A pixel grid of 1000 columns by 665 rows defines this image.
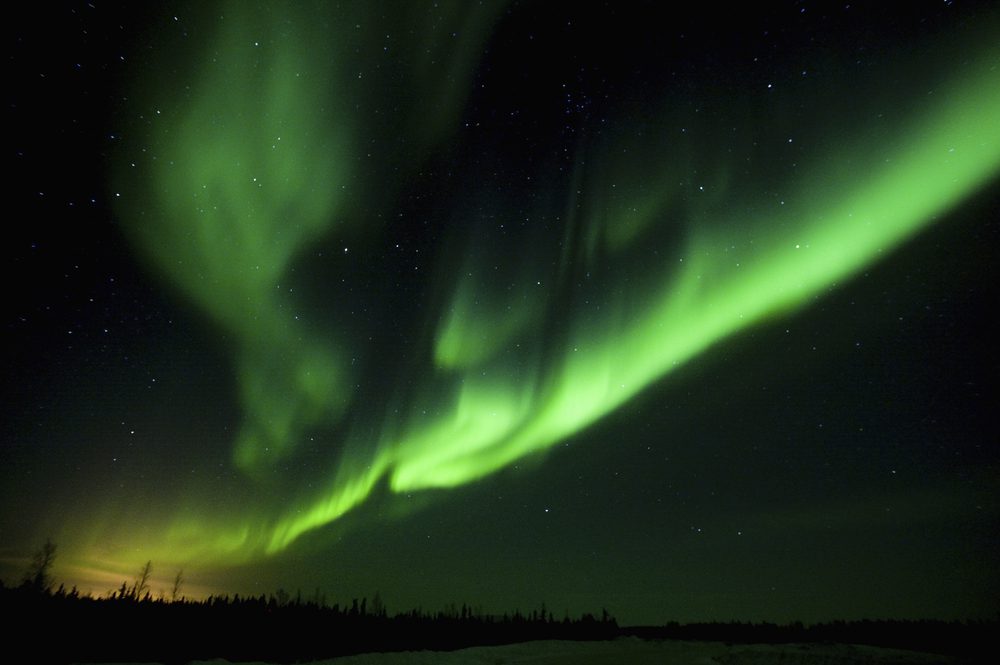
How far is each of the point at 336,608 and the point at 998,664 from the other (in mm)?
32518

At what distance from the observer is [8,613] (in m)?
15.6

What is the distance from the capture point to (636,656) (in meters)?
26.3

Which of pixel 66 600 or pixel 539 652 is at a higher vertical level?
pixel 66 600

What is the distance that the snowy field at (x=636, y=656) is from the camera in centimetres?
2191

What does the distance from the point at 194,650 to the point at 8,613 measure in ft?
17.5

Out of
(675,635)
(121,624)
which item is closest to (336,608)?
(121,624)

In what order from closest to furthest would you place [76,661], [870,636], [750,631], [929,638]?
[76,661] < [929,638] < [870,636] < [750,631]

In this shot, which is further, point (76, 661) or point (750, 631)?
point (750, 631)

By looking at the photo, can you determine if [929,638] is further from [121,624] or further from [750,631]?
[121,624]

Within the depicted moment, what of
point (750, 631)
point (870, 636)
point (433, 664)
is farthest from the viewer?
point (750, 631)

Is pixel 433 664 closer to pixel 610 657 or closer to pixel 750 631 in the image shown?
pixel 610 657

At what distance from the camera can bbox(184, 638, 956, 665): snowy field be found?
21.9 meters

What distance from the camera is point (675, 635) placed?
151 feet

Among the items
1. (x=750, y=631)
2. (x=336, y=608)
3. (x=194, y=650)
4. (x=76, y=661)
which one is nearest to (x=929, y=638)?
(x=750, y=631)
